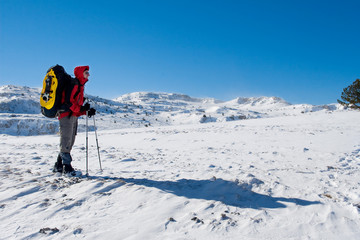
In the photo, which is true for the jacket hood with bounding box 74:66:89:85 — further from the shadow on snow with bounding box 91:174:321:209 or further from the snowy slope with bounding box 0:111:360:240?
the shadow on snow with bounding box 91:174:321:209

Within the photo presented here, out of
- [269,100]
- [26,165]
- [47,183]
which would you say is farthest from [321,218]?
[269,100]

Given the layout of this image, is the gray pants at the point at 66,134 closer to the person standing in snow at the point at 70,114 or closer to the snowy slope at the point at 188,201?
the person standing in snow at the point at 70,114

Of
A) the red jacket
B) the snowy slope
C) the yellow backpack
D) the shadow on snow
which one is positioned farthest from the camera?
the red jacket

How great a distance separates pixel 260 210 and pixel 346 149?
16.6 feet

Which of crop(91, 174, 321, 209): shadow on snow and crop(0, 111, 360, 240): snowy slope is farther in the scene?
crop(91, 174, 321, 209): shadow on snow

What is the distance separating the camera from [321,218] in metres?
2.20

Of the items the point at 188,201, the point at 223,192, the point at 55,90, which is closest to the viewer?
the point at 188,201

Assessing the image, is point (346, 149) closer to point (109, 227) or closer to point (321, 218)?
point (321, 218)

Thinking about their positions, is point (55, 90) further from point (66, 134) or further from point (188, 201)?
point (188, 201)

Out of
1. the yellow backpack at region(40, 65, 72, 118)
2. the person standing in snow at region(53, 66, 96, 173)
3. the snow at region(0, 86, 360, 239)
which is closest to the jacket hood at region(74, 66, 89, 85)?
the person standing in snow at region(53, 66, 96, 173)

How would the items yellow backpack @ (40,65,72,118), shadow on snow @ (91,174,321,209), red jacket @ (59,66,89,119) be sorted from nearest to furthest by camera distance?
shadow on snow @ (91,174,321,209) → yellow backpack @ (40,65,72,118) → red jacket @ (59,66,89,119)

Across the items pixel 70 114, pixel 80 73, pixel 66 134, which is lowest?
pixel 66 134

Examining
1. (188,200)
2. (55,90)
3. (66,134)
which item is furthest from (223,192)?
(55,90)

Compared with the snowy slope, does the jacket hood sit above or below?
above
